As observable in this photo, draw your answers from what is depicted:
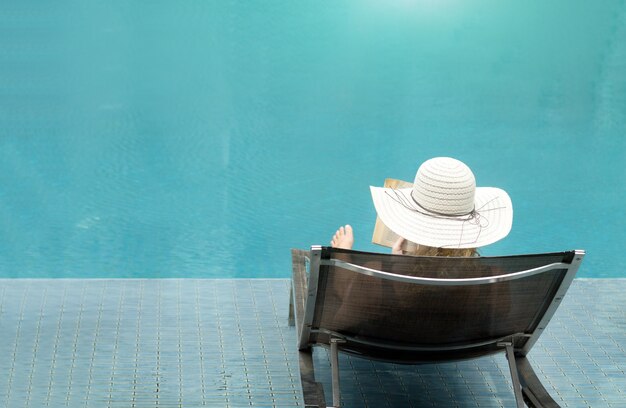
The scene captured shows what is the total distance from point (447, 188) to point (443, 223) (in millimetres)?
115

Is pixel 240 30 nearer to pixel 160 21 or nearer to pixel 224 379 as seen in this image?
pixel 160 21

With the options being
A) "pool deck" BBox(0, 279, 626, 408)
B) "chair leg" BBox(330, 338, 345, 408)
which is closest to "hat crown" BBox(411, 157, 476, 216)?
"chair leg" BBox(330, 338, 345, 408)

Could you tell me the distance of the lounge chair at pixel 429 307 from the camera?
2717 millimetres

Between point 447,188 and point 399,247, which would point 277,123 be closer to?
point 399,247

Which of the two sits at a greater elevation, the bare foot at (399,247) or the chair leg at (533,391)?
the bare foot at (399,247)

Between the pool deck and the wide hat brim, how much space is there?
0.76 metres

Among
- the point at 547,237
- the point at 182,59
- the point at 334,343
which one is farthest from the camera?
the point at 182,59

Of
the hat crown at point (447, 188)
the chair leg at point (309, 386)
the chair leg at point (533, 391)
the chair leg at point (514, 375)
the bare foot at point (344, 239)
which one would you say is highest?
the hat crown at point (447, 188)

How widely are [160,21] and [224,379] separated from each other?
5.15 m

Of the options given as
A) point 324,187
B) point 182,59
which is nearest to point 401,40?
point 182,59

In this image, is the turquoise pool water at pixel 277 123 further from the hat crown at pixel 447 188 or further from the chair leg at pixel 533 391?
the chair leg at pixel 533 391

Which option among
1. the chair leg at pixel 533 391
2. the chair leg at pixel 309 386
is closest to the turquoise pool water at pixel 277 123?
the chair leg at pixel 309 386

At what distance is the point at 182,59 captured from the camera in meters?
7.45

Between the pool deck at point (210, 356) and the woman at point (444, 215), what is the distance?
68cm
